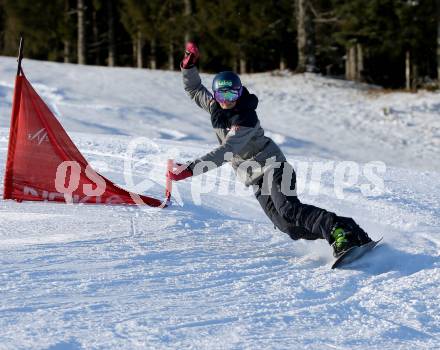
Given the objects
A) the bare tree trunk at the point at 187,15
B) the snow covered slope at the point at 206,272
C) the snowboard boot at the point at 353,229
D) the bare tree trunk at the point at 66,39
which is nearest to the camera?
the snow covered slope at the point at 206,272

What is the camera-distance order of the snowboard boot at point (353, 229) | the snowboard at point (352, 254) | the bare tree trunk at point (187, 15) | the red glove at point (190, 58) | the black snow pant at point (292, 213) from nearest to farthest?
the snowboard at point (352, 254) < the snowboard boot at point (353, 229) < the black snow pant at point (292, 213) < the red glove at point (190, 58) < the bare tree trunk at point (187, 15)

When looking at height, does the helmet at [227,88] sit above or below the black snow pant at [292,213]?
above

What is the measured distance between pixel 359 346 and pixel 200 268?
157 cm

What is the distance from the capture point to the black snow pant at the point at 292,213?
17.2ft

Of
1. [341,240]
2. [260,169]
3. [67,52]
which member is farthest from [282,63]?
[341,240]

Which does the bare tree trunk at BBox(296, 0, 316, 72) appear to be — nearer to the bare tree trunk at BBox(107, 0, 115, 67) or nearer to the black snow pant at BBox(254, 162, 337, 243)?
the bare tree trunk at BBox(107, 0, 115, 67)

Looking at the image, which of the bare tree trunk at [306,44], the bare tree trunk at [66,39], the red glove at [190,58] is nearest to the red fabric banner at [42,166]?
the red glove at [190,58]

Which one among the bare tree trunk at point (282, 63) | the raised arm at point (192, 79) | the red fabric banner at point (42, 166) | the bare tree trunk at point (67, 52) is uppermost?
the bare tree trunk at point (67, 52)

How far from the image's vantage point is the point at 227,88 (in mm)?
5395

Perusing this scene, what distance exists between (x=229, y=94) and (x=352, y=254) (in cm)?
162

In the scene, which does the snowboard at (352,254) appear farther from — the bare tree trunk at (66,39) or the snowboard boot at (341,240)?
the bare tree trunk at (66,39)

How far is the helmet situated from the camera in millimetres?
5395

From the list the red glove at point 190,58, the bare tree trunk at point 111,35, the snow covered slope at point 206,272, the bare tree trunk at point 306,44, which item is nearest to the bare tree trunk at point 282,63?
the bare tree trunk at point 111,35

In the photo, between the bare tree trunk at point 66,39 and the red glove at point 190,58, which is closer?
the red glove at point 190,58
